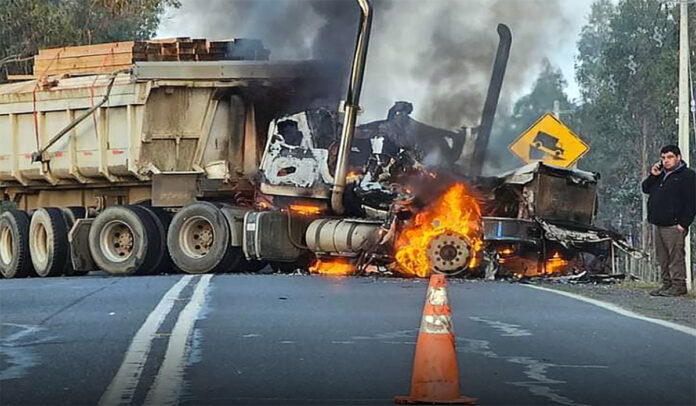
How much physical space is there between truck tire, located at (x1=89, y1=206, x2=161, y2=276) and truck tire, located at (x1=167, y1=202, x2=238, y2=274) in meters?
0.37

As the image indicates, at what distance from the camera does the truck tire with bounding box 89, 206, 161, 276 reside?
20062 mm

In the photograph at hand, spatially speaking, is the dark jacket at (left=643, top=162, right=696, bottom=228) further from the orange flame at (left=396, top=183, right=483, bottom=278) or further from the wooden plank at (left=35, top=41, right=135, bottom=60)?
the wooden plank at (left=35, top=41, right=135, bottom=60)

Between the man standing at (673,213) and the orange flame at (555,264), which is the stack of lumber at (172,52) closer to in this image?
the orange flame at (555,264)

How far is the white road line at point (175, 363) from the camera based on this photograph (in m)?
7.33

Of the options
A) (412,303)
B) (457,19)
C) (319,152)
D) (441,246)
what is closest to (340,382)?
(412,303)

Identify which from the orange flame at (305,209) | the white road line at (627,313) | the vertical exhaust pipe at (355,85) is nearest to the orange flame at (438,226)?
the vertical exhaust pipe at (355,85)

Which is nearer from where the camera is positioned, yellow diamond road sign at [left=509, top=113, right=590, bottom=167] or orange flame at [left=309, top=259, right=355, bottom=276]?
orange flame at [left=309, top=259, right=355, bottom=276]

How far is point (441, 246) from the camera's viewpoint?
1714cm

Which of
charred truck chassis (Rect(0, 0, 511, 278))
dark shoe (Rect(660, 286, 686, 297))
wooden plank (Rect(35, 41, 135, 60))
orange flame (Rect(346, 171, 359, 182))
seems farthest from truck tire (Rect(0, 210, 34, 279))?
dark shoe (Rect(660, 286, 686, 297))

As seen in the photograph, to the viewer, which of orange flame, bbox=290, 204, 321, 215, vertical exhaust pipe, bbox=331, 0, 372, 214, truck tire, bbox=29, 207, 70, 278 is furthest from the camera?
truck tire, bbox=29, 207, 70, 278

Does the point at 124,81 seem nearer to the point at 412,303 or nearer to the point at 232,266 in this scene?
the point at 232,266

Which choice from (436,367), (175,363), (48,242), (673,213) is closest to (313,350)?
(175,363)

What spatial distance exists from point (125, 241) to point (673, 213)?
31.3ft

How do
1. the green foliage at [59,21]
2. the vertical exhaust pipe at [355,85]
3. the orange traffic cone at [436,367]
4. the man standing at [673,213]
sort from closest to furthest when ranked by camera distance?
1. the orange traffic cone at [436,367]
2. the man standing at [673,213]
3. the vertical exhaust pipe at [355,85]
4. the green foliage at [59,21]
